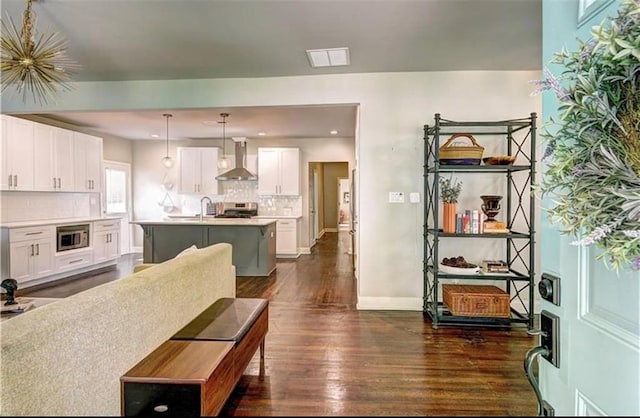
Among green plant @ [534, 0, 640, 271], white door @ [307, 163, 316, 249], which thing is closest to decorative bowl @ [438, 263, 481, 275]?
green plant @ [534, 0, 640, 271]

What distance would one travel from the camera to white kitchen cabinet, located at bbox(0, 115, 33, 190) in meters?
4.87

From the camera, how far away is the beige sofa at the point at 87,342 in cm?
110

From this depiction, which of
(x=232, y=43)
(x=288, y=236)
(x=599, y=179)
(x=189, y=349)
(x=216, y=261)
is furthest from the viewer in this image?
(x=288, y=236)

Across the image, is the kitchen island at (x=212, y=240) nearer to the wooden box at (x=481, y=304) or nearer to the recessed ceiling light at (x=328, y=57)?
the recessed ceiling light at (x=328, y=57)

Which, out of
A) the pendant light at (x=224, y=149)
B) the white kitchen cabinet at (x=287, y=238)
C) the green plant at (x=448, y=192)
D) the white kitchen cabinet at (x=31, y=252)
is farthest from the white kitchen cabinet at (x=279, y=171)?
the green plant at (x=448, y=192)

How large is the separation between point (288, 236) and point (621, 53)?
7.20 meters

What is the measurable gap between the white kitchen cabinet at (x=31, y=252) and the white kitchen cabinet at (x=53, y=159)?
0.77 metres

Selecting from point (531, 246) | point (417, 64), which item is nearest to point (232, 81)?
point (417, 64)

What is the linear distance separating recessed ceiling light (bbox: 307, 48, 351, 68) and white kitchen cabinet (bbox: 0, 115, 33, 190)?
4369 mm

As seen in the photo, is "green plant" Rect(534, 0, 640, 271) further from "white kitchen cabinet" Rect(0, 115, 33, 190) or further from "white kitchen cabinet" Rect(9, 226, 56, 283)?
"white kitchen cabinet" Rect(0, 115, 33, 190)

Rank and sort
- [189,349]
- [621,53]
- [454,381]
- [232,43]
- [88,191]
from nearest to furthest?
[621,53], [189,349], [454,381], [232,43], [88,191]

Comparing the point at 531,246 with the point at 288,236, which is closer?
the point at 531,246

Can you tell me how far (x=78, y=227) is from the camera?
19.3 ft

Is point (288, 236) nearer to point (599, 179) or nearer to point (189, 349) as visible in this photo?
point (189, 349)
